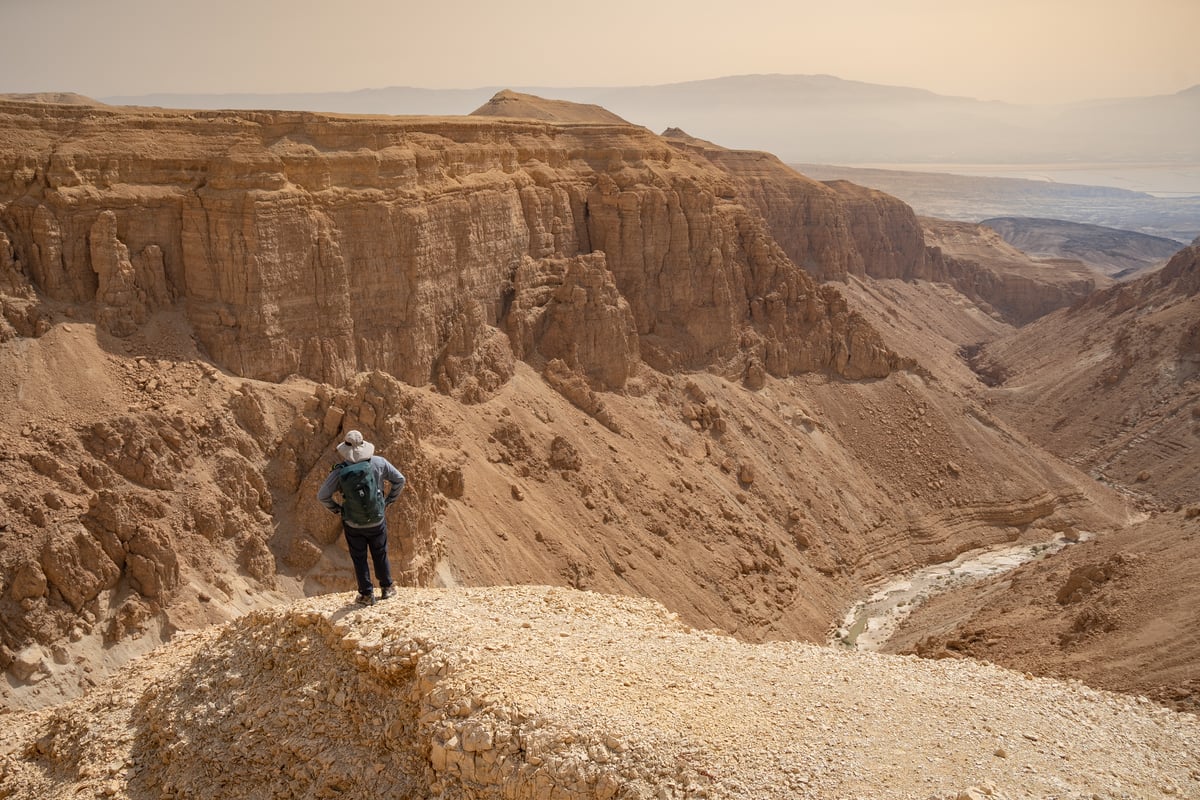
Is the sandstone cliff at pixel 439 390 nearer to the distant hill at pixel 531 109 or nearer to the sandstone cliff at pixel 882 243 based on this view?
the distant hill at pixel 531 109

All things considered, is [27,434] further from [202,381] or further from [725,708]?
[725,708]

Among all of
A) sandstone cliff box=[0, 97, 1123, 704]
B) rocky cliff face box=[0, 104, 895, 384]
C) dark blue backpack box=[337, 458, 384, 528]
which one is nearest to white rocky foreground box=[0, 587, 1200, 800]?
dark blue backpack box=[337, 458, 384, 528]

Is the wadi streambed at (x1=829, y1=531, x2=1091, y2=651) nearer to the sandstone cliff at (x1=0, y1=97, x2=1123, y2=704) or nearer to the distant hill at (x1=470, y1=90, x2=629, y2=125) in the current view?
the sandstone cliff at (x1=0, y1=97, x2=1123, y2=704)

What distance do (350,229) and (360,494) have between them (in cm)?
2007


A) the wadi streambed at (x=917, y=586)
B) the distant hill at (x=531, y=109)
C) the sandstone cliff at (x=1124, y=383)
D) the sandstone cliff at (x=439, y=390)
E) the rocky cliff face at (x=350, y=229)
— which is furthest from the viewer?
the distant hill at (x=531, y=109)

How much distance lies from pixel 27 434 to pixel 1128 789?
22.7m

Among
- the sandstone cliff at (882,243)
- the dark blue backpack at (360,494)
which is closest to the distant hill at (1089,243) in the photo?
the sandstone cliff at (882,243)

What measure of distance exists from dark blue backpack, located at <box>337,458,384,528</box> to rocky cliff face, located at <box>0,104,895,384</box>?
16.8 meters

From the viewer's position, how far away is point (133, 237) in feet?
88.6

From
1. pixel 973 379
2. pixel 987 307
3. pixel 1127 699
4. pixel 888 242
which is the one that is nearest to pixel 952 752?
pixel 1127 699

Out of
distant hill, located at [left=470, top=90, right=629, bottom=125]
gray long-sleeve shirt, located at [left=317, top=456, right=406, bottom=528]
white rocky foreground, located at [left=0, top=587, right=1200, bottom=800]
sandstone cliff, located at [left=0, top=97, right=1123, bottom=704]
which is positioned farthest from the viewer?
distant hill, located at [left=470, top=90, right=629, bottom=125]

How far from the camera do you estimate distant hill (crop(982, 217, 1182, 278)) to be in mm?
144625

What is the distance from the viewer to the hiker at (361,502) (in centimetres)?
1245

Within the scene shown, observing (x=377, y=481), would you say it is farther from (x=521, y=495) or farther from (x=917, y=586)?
(x=917, y=586)
